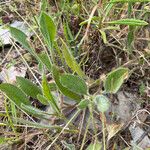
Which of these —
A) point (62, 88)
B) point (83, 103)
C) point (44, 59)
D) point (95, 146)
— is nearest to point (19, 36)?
point (44, 59)

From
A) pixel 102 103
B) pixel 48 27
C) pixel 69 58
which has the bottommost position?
pixel 102 103

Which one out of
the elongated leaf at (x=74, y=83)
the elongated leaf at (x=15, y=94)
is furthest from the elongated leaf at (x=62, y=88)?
the elongated leaf at (x=15, y=94)

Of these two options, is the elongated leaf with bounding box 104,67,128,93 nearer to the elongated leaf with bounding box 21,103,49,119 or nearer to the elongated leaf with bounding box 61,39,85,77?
the elongated leaf with bounding box 61,39,85,77

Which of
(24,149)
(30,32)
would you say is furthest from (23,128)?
(30,32)

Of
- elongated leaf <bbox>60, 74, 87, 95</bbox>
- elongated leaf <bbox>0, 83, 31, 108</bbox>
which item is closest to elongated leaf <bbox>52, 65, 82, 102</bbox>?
elongated leaf <bbox>60, 74, 87, 95</bbox>

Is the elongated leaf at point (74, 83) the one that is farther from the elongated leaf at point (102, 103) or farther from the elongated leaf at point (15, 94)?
the elongated leaf at point (15, 94)

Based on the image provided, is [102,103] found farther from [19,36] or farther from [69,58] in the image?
[19,36]
